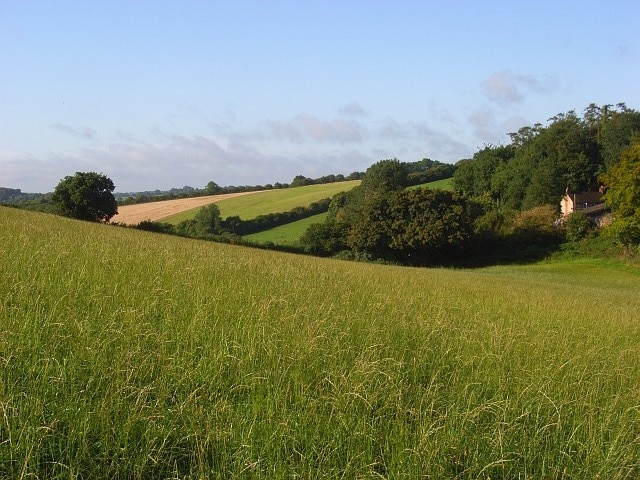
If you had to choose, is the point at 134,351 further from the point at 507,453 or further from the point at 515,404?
the point at 515,404

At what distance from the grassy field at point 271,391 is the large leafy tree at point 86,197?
139 feet

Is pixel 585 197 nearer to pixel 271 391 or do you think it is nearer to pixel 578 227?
pixel 578 227

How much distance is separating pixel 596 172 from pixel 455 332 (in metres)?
73.0

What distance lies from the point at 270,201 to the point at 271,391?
79023mm

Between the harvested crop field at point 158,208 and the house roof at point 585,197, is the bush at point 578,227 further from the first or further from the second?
the harvested crop field at point 158,208

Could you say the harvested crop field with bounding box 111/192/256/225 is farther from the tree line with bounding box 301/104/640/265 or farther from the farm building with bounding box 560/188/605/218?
the farm building with bounding box 560/188/605/218

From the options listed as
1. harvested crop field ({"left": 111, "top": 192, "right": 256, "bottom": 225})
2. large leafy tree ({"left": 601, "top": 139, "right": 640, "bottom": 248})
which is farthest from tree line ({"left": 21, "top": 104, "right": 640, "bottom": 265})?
harvested crop field ({"left": 111, "top": 192, "right": 256, "bottom": 225})

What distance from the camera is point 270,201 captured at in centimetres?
8200

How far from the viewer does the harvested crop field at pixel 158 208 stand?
65.3m

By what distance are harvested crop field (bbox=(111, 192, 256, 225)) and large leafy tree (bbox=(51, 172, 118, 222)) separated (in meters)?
14.0

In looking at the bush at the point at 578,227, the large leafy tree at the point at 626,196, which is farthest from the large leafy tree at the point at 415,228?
the large leafy tree at the point at 626,196

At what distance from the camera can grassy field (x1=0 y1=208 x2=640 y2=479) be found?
286 cm

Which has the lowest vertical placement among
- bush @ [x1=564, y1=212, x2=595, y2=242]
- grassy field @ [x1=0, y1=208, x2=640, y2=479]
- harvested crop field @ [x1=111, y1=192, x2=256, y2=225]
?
grassy field @ [x1=0, y1=208, x2=640, y2=479]

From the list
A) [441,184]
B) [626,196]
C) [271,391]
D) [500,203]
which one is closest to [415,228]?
[626,196]
